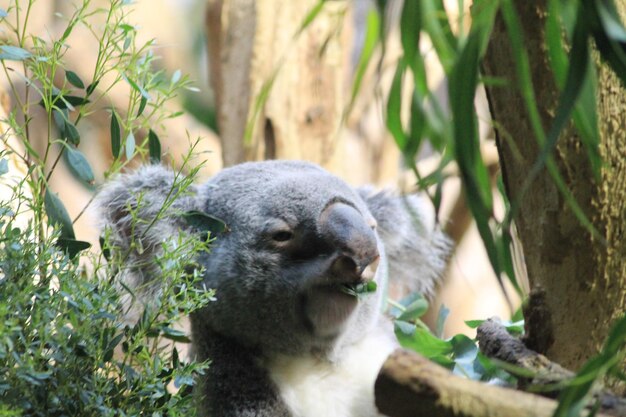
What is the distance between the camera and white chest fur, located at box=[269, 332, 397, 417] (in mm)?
2510

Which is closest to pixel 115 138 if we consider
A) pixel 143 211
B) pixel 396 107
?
pixel 143 211

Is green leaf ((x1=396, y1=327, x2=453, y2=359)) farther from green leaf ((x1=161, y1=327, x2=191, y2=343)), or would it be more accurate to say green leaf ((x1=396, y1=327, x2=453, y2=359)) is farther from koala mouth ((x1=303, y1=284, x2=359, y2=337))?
green leaf ((x1=161, y1=327, x2=191, y2=343))

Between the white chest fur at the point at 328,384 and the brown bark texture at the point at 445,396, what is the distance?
1.25 metres

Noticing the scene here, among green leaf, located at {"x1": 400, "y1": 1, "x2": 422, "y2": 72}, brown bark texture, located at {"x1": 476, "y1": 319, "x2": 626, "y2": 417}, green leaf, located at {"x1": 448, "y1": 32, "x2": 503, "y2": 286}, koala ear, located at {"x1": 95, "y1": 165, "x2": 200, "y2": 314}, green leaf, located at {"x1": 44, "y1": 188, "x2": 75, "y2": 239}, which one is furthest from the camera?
koala ear, located at {"x1": 95, "y1": 165, "x2": 200, "y2": 314}

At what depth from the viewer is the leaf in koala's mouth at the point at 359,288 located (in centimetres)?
245

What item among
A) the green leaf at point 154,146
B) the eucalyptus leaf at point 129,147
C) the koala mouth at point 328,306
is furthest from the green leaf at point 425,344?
the eucalyptus leaf at point 129,147

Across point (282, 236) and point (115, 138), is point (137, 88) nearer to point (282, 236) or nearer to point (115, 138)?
point (115, 138)

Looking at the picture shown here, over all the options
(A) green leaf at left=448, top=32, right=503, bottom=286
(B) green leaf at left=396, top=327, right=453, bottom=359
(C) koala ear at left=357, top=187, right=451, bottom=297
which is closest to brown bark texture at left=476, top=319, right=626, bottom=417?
(A) green leaf at left=448, top=32, right=503, bottom=286

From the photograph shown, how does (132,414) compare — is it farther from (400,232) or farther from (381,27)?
(400,232)

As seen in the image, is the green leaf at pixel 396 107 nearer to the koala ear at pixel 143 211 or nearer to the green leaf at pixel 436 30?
the green leaf at pixel 436 30

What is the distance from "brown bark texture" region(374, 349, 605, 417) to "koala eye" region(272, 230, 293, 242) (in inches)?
51.6

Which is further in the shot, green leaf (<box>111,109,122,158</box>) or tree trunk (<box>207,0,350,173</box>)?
tree trunk (<box>207,0,350,173</box>)

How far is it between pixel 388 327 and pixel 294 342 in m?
0.49

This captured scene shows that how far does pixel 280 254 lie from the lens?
8.42 feet
